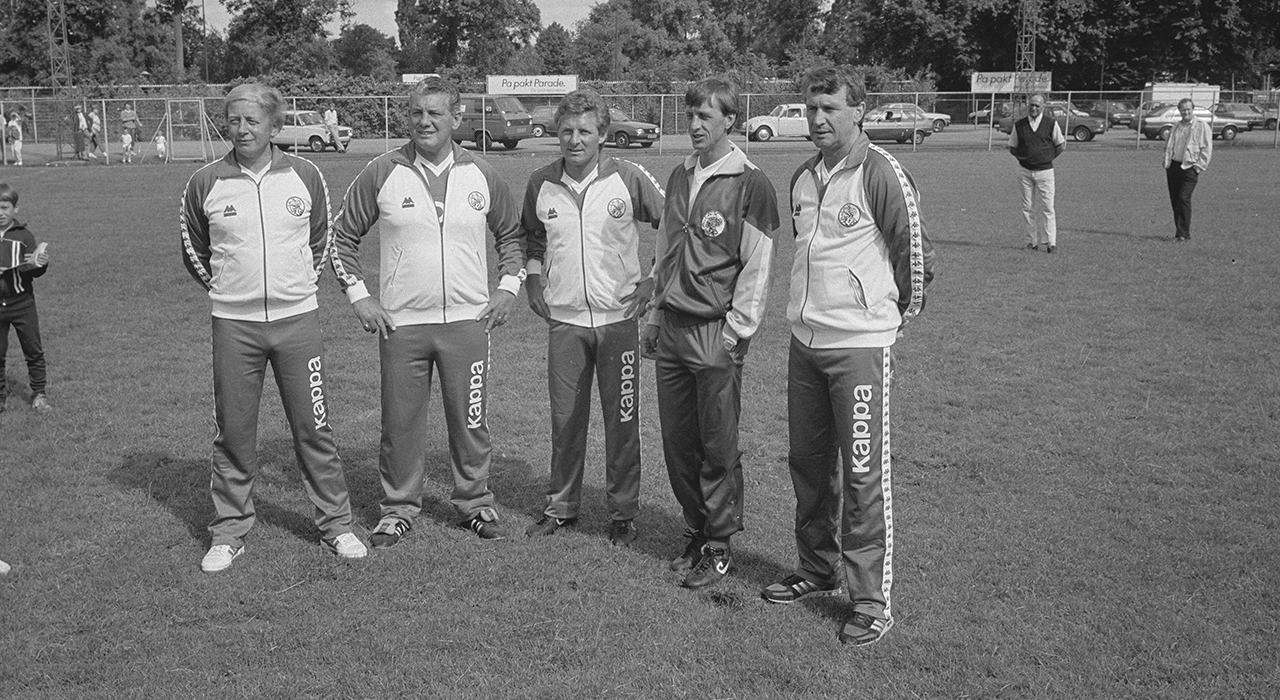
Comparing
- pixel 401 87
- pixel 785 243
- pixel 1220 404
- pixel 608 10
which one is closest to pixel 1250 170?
pixel 785 243

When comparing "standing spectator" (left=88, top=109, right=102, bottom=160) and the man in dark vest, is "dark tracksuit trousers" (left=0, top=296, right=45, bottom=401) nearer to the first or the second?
the man in dark vest

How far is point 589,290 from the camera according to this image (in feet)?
16.9

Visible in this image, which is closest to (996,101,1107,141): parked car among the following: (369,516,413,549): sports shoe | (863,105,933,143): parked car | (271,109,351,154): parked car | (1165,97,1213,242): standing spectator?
(863,105,933,143): parked car

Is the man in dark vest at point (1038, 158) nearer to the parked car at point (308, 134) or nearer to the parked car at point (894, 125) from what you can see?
the parked car at point (894, 125)

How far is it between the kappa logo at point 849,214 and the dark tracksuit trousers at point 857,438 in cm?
50

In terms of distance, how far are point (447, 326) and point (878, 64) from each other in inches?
2384

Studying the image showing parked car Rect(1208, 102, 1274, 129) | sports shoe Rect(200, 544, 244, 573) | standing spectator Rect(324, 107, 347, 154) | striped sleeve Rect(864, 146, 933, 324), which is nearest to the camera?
striped sleeve Rect(864, 146, 933, 324)

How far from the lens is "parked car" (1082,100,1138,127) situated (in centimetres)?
4244

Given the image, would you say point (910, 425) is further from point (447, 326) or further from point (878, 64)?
point (878, 64)

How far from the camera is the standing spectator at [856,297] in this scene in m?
4.21

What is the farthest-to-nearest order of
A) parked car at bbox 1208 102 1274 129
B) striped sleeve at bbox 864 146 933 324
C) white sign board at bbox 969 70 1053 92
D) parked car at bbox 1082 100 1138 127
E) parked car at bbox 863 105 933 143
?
white sign board at bbox 969 70 1053 92 → parked car at bbox 1082 100 1138 127 → parked car at bbox 1208 102 1274 129 → parked car at bbox 863 105 933 143 → striped sleeve at bbox 864 146 933 324

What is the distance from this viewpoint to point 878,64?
202ft

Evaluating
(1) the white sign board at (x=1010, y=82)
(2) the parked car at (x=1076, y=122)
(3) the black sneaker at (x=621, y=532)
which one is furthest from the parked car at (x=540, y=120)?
(3) the black sneaker at (x=621, y=532)

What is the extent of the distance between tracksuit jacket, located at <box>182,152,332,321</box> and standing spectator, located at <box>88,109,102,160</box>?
34126 millimetres
